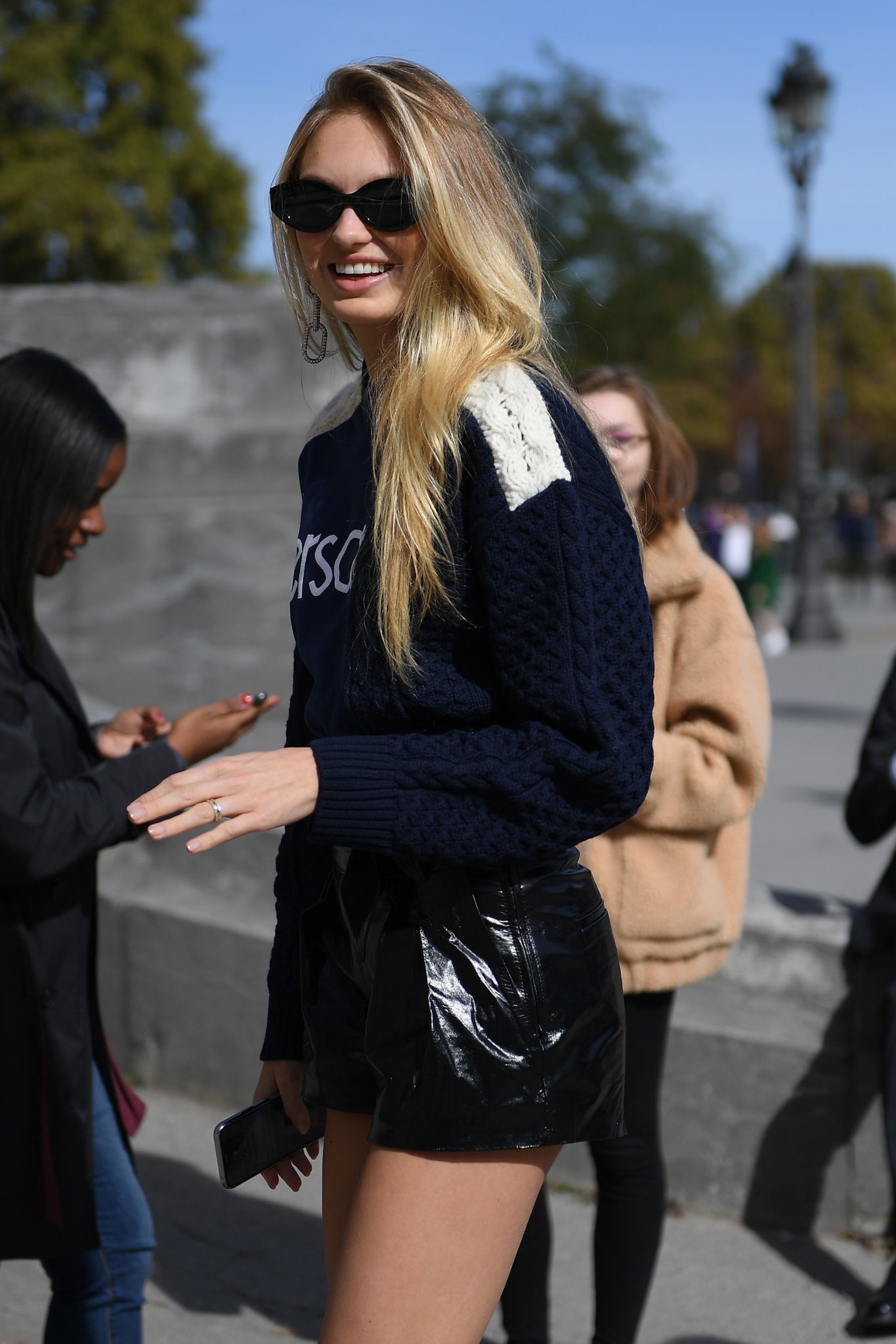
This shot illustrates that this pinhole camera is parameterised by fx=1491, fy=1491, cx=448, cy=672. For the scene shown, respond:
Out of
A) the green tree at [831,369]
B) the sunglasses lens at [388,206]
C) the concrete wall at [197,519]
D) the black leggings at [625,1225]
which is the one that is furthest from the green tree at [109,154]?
the green tree at [831,369]

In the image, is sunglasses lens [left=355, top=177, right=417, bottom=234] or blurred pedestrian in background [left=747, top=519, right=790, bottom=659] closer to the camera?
sunglasses lens [left=355, top=177, right=417, bottom=234]

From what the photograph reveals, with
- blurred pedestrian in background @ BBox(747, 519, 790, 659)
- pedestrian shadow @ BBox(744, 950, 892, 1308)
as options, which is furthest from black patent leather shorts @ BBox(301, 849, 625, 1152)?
blurred pedestrian in background @ BBox(747, 519, 790, 659)

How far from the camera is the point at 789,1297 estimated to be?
327cm

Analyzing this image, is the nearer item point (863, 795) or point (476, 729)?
point (476, 729)

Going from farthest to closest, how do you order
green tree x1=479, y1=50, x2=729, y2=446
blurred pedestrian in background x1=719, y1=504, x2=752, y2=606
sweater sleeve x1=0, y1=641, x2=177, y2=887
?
green tree x1=479, y1=50, x2=729, y2=446 < blurred pedestrian in background x1=719, y1=504, x2=752, y2=606 < sweater sleeve x1=0, y1=641, x2=177, y2=887

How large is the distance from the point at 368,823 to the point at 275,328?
16.8 feet

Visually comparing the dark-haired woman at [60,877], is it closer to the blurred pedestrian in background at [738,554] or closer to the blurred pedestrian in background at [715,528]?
the blurred pedestrian in background at [715,528]

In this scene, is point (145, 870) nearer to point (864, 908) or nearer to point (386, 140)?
point (864, 908)

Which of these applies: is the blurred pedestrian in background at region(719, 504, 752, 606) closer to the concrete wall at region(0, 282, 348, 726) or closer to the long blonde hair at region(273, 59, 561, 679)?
the concrete wall at region(0, 282, 348, 726)

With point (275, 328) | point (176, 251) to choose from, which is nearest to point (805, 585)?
point (275, 328)

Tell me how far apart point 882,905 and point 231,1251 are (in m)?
1.73

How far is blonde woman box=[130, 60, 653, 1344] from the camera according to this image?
1638 millimetres

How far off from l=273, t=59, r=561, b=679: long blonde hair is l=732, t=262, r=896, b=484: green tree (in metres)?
69.6

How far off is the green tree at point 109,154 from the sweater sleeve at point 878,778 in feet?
103
